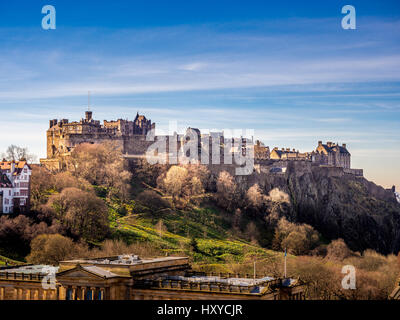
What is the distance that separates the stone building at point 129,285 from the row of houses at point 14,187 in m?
39.2

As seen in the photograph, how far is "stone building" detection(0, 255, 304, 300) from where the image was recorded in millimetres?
51250

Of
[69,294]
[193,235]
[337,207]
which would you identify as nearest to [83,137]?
[193,235]

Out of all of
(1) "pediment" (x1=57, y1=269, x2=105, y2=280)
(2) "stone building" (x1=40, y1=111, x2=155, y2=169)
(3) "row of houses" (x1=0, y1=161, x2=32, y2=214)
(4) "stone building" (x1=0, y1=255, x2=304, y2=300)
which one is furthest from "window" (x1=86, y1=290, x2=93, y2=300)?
(2) "stone building" (x1=40, y1=111, x2=155, y2=169)

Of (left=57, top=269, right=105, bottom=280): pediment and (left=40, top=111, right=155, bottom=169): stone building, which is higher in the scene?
(left=40, top=111, right=155, bottom=169): stone building

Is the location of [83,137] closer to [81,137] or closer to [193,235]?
[81,137]

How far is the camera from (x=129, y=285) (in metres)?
53.4

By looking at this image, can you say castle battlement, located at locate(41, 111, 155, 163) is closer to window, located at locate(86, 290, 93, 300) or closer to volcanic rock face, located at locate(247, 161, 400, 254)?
volcanic rock face, located at locate(247, 161, 400, 254)

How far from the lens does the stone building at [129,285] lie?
168 feet

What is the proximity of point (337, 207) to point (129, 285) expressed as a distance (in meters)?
117

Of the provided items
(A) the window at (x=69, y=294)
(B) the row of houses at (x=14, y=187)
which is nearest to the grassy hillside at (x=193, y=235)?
(B) the row of houses at (x=14, y=187)

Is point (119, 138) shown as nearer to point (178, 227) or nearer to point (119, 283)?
point (178, 227)

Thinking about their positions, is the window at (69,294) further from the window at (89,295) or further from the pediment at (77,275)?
the window at (89,295)

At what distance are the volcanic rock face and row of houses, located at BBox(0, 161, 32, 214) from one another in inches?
2528
